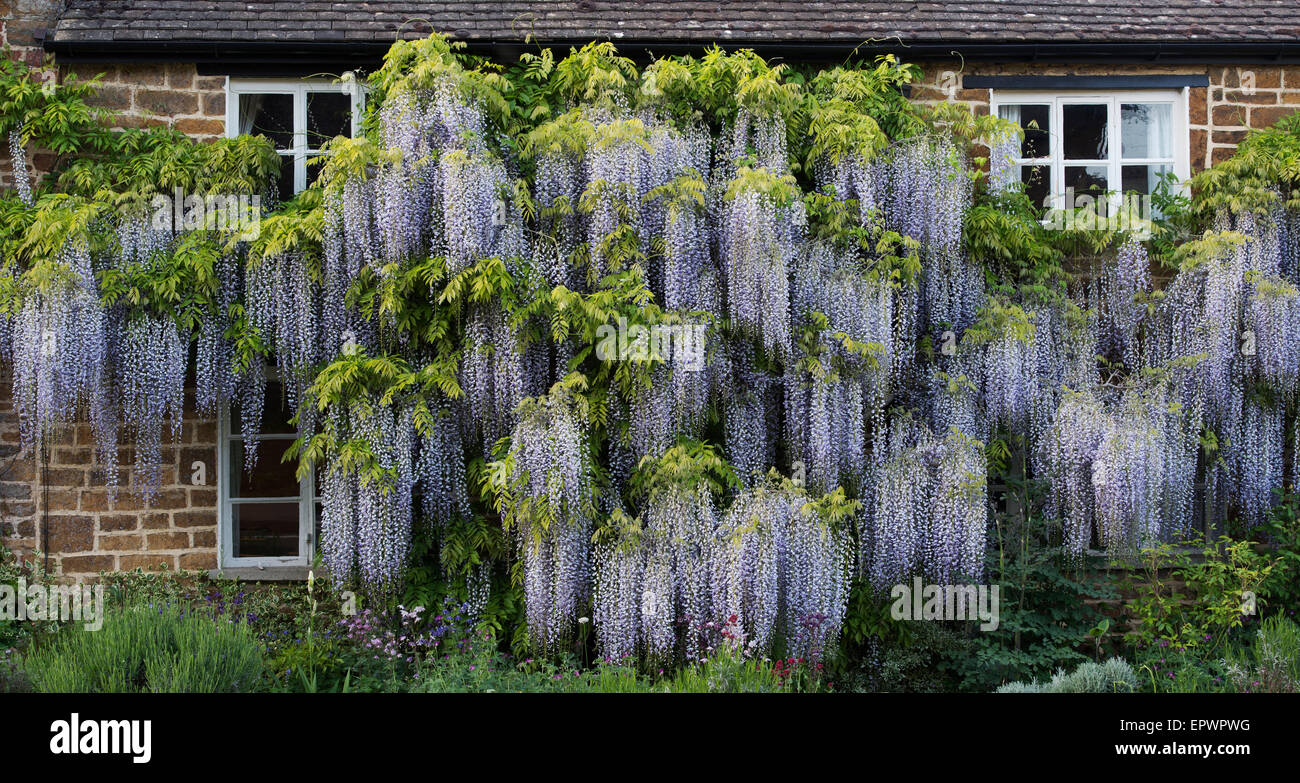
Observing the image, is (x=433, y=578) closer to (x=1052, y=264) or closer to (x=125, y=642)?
(x=125, y=642)

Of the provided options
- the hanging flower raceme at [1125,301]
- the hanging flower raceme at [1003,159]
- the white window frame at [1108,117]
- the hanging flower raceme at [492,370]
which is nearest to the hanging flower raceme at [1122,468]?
the hanging flower raceme at [1125,301]

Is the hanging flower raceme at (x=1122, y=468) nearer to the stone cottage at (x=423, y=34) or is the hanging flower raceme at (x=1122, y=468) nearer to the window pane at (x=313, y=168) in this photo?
the stone cottage at (x=423, y=34)

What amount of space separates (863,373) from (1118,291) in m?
2.20

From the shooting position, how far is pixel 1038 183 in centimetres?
808

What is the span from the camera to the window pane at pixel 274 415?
7.66 metres

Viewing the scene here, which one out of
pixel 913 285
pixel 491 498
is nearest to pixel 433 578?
pixel 491 498

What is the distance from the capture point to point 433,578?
22.7ft

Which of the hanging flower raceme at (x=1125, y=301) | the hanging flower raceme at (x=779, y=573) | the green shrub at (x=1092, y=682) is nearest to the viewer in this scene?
the green shrub at (x=1092, y=682)

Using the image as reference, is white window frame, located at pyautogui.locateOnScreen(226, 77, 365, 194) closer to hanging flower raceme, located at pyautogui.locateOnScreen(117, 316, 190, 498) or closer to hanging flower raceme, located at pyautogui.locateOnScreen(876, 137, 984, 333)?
hanging flower raceme, located at pyautogui.locateOnScreen(117, 316, 190, 498)

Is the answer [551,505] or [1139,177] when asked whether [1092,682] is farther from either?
[1139,177]

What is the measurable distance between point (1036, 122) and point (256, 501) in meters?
6.39

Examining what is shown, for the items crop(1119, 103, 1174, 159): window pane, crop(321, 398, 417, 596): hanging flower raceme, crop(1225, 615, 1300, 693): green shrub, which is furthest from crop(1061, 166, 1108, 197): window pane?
crop(321, 398, 417, 596): hanging flower raceme

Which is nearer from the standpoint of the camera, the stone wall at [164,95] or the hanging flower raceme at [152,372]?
the hanging flower raceme at [152,372]

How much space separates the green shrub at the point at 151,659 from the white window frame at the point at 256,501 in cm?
155
